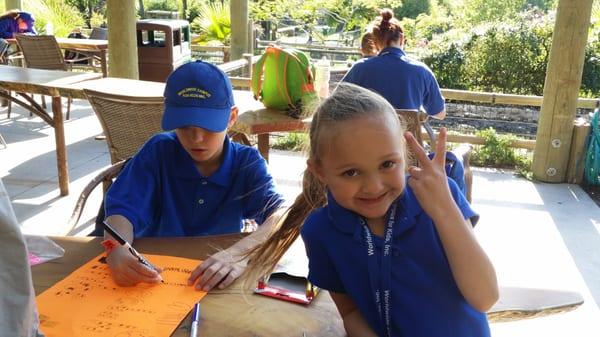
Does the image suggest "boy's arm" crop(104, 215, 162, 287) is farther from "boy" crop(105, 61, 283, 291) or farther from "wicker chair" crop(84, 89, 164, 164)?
"wicker chair" crop(84, 89, 164, 164)

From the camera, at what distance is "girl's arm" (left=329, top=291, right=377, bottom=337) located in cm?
112

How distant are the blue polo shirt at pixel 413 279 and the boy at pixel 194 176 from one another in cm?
43

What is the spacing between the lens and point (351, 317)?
3.79 feet

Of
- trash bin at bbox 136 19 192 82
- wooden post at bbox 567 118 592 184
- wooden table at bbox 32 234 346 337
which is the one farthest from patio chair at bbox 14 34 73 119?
wooden table at bbox 32 234 346 337

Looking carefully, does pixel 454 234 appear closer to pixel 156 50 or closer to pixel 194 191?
pixel 194 191

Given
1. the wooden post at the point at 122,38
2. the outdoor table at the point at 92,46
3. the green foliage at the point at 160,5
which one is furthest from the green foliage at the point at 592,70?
the green foliage at the point at 160,5

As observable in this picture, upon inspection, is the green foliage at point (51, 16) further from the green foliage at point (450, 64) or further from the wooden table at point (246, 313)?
the wooden table at point (246, 313)

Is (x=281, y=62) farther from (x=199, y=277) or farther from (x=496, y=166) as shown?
(x=496, y=166)

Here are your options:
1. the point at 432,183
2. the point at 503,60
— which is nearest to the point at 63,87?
the point at 432,183

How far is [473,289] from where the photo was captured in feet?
3.53

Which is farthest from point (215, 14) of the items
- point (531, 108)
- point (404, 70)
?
point (404, 70)

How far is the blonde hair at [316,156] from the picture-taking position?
1146 mm

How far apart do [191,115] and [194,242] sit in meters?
0.36

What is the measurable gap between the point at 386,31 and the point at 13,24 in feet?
20.2
